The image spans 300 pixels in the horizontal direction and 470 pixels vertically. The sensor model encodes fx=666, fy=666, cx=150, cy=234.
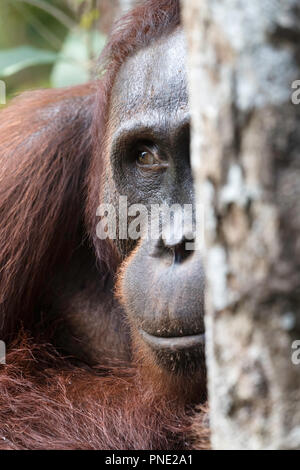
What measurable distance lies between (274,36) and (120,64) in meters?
1.99

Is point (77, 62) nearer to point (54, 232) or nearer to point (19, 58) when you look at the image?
point (19, 58)

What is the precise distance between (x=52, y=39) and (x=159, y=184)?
586 centimetres

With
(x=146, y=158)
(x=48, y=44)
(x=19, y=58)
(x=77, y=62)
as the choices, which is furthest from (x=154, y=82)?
(x=48, y=44)

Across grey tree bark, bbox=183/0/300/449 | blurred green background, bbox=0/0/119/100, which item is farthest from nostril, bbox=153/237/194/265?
blurred green background, bbox=0/0/119/100

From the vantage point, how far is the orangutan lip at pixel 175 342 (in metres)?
2.30

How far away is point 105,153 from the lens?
10.4 feet

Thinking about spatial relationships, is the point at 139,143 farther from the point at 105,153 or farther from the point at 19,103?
the point at 19,103

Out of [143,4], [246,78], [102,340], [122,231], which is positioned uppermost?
[143,4]

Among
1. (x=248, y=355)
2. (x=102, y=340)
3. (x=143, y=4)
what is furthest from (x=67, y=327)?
(x=248, y=355)

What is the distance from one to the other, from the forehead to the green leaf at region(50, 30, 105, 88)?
2.63 m

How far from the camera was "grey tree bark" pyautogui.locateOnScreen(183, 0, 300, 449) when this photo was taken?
122cm

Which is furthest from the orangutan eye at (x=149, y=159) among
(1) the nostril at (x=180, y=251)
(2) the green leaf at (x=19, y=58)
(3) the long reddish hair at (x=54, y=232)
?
(2) the green leaf at (x=19, y=58)
